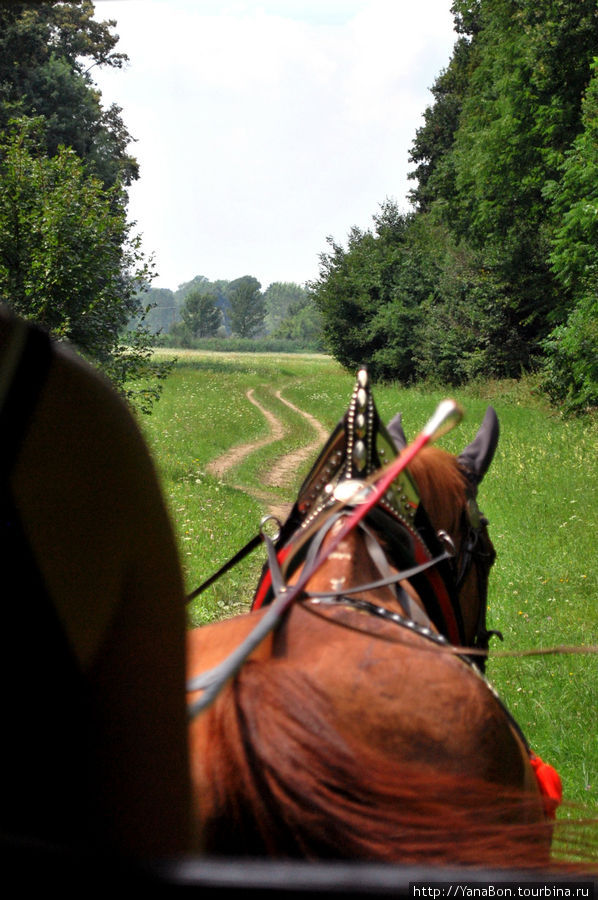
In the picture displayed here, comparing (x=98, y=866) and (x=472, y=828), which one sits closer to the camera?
(x=98, y=866)

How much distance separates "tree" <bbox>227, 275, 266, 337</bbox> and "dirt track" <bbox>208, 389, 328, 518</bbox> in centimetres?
8361

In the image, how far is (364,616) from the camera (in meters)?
1.60

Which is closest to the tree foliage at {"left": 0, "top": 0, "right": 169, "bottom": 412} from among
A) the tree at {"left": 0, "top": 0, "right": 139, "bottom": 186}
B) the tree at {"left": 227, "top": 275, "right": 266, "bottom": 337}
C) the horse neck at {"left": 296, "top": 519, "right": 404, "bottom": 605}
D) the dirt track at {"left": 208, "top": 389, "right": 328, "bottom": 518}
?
the dirt track at {"left": 208, "top": 389, "right": 328, "bottom": 518}

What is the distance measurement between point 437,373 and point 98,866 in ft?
71.4

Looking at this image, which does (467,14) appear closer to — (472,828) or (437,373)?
(437,373)

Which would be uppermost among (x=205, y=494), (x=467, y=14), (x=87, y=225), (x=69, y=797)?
(x=467, y=14)

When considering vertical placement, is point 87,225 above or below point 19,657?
above

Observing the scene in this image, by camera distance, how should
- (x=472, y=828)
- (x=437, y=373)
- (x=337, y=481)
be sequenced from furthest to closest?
(x=437, y=373), (x=337, y=481), (x=472, y=828)

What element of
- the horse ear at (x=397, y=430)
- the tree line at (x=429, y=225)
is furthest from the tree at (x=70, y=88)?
the horse ear at (x=397, y=430)

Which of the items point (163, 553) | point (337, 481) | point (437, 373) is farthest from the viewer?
point (437, 373)

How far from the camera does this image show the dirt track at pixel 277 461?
32.7 ft

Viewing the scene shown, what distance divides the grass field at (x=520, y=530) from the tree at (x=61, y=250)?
123cm

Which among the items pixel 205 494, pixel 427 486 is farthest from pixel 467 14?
pixel 427 486

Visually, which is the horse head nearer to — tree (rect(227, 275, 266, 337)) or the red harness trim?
the red harness trim
